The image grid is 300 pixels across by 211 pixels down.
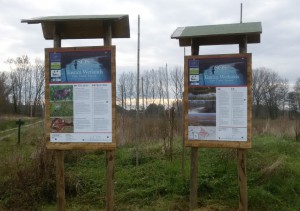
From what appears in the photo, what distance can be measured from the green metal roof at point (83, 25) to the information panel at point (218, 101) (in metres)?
1.09

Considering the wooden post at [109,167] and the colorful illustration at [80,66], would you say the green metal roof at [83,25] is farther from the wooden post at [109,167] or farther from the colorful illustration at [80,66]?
the colorful illustration at [80,66]

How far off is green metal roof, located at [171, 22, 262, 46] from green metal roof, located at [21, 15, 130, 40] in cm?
77

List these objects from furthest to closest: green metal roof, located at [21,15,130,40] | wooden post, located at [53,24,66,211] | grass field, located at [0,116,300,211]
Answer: grass field, located at [0,116,300,211] → wooden post, located at [53,24,66,211] → green metal roof, located at [21,15,130,40]

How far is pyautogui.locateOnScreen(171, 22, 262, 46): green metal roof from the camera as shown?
197 inches

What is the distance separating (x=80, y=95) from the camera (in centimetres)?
473

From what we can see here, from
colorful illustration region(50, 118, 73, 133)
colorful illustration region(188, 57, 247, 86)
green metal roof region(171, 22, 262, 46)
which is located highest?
green metal roof region(171, 22, 262, 46)

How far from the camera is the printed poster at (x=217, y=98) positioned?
5066mm

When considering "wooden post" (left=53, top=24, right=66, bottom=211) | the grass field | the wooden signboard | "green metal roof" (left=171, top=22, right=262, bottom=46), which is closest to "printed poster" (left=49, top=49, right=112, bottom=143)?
the wooden signboard

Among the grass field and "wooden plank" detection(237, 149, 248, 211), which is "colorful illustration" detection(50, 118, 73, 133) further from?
"wooden plank" detection(237, 149, 248, 211)

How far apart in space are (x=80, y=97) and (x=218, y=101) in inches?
76.1

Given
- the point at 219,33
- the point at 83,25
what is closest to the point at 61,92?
the point at 83,25

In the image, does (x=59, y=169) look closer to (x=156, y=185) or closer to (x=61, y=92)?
(x=61, y=92)

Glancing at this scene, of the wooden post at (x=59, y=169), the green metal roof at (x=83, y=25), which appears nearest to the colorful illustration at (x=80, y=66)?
the wooden post at (x=59, y=169)

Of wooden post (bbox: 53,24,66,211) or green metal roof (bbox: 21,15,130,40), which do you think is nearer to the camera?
green metal roof (bbox: 21,15,130,40)
